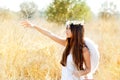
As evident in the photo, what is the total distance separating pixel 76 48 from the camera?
13.0 ft

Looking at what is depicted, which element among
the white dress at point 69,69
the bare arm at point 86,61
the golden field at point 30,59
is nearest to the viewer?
the bare arm at point 86,61

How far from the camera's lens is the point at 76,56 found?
3.94m

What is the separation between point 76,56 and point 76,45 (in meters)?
0.11

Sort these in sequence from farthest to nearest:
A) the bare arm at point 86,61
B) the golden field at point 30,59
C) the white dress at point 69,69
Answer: the golden field at point 30,59 < the white dress at point 69,69 < the bare arm at point 86,61

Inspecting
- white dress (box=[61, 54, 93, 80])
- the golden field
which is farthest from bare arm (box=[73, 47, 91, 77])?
the golden field

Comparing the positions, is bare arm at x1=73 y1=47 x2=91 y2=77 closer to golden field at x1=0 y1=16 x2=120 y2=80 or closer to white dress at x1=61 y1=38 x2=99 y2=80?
white dress at x1=61 y1=38 x2=99 y2=80

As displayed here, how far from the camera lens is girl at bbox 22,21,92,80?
392cm

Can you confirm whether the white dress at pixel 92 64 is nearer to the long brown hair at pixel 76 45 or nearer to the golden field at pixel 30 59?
the long brown hair at pixel 76 45

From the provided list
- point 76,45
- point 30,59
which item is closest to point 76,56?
point 76,45

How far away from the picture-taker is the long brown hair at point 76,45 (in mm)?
3949

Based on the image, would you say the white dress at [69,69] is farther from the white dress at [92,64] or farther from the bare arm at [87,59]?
the bare arm at [87,59]

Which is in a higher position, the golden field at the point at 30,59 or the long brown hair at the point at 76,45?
the long brown hair at the point at 76,45

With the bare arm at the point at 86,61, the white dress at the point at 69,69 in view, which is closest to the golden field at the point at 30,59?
the white dress at the point at 69,69

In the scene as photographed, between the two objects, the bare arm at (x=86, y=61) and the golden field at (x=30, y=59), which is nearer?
the bare arm at (x=86, y=61)
